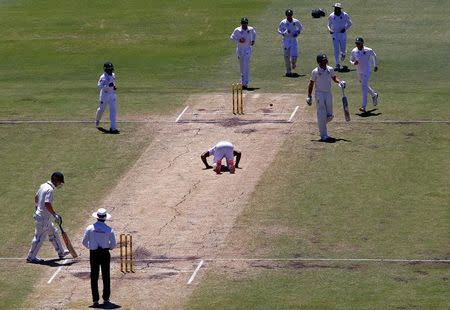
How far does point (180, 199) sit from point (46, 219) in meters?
6.04

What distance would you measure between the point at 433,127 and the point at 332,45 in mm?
13952

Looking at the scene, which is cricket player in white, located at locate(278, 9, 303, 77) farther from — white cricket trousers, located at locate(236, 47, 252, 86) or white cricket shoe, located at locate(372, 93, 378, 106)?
white cricket shoe, located at locate(372, 93, 378, 106)

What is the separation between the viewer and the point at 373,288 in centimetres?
3469

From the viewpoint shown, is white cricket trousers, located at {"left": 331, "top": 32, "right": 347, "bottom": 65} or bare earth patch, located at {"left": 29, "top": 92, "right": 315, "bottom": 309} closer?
bare earth patch, located at {"left": 29, "top": 92, "right": 315, "bottom": 309}

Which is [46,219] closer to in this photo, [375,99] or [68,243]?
[68,243]

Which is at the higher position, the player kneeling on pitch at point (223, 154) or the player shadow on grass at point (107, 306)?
the player kneeling on pitch at point (223, 154)

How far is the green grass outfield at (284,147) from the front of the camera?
35688mm

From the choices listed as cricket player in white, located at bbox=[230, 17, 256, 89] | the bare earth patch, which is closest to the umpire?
the bare earth patch

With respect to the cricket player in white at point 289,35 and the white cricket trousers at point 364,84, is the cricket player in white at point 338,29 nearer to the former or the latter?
the cricket player in white at point 289,35

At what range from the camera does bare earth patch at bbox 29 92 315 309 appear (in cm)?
3522

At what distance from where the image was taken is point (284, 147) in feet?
153

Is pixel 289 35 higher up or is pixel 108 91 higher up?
pixel 289 35

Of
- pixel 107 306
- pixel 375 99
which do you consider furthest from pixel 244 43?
pixel 107 306

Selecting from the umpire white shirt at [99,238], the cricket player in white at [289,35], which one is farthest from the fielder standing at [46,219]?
the cricket player in white at [289,35]
